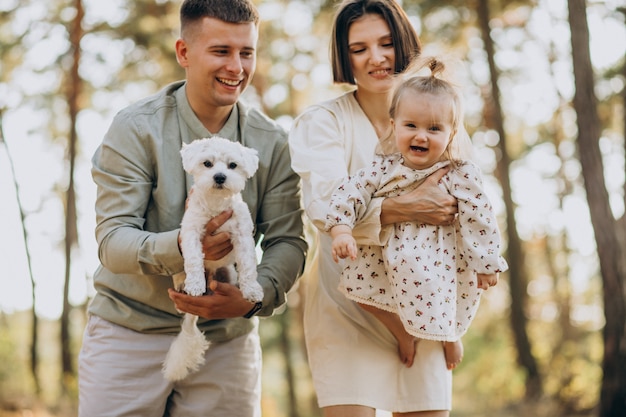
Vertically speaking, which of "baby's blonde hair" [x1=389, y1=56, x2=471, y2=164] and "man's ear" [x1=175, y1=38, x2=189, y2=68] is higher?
"man's ear" [x1=175, y1=38, x2=189, y2=68]

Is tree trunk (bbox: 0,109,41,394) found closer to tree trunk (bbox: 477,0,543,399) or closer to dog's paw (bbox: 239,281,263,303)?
tree trunk (bbox: 477,0,543,399)

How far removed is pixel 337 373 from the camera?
148 inches

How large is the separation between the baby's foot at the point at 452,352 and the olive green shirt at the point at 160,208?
0.87m

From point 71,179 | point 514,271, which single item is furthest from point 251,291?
point 71,179

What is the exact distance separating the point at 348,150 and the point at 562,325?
1783 cm

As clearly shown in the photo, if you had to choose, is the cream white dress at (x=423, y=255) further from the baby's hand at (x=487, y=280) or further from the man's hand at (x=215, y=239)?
the man's hand at (x=215, y=239)

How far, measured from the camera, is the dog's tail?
367 centimetres

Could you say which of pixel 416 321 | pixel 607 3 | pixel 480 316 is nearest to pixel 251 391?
pixel 416 321

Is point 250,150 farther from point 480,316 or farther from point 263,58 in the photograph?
point 480,316

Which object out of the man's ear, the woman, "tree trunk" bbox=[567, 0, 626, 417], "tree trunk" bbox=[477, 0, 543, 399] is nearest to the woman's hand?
the woman

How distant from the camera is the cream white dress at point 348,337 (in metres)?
3.70

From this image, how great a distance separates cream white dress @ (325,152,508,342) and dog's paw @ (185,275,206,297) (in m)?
0.65

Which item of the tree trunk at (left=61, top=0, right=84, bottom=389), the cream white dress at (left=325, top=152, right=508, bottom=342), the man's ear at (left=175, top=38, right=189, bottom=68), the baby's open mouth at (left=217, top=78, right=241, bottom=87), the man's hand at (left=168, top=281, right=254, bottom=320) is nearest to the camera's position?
the cream white dress at (left=325, top=152, right=508, bottom=342)

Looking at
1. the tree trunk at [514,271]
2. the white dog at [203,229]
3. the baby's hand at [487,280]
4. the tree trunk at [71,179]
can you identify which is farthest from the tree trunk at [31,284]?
the baby's hand at [487,280]
